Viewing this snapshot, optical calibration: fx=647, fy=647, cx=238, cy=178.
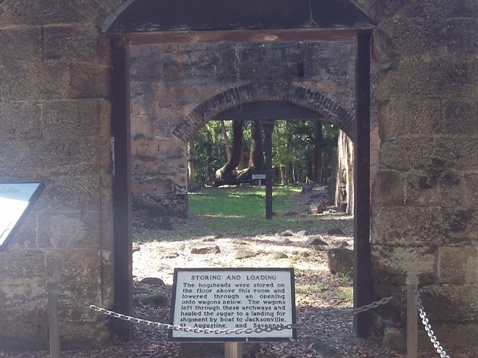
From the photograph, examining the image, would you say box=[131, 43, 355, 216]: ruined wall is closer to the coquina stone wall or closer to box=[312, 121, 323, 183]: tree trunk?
the coquina stone wall

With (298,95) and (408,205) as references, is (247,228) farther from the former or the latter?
(408,205)

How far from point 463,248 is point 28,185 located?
3282 millimetres

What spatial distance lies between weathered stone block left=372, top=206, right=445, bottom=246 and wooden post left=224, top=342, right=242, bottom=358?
160cm

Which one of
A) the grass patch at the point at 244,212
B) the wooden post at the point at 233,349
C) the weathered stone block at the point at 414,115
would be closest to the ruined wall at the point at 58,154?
the wooden post at the point at 233,349

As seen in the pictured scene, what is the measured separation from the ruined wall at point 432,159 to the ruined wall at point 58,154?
2149 mm

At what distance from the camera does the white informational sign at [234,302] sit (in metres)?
3.93

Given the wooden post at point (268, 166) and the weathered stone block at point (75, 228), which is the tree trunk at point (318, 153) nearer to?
the wooden post at point (268, 166)

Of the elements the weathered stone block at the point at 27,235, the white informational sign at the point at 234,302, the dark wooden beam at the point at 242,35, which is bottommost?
the white informational sign at the point at 234,302

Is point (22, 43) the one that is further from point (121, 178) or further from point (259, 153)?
point (259, 153)

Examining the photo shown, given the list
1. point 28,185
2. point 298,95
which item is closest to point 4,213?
point 28,185

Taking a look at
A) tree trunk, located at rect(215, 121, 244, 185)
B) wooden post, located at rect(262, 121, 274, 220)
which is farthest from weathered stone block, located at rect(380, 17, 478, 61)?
tree trunk, located at rect(215, 121, 244, 185)

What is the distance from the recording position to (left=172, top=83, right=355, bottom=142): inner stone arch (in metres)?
14.8

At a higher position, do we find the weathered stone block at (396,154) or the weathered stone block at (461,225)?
the weathered stone block at (396,154)

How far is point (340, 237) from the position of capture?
39.4ft
